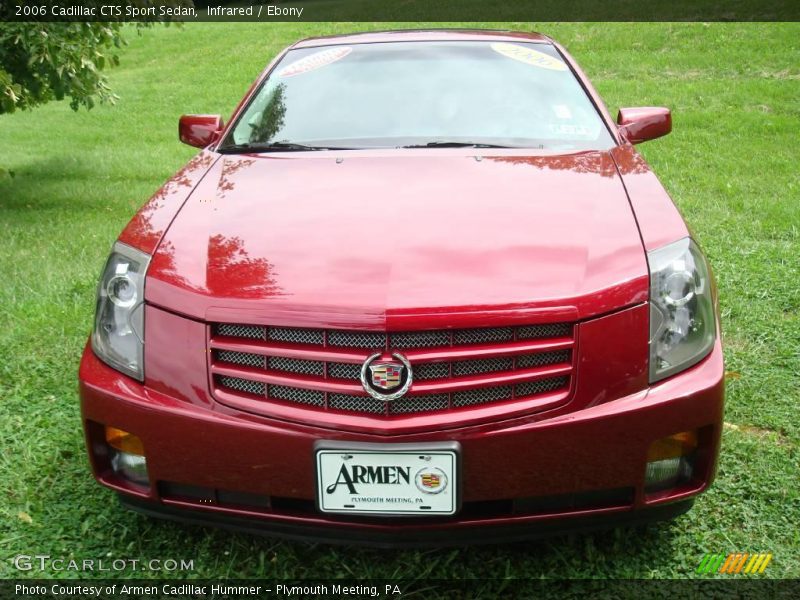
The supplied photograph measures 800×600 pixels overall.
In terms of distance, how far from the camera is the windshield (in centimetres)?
325

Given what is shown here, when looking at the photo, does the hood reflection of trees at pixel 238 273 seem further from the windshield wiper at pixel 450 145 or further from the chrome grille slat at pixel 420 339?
the windshield wiper at pixel 450 145

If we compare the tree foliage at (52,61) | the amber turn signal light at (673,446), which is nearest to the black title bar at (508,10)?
the tree foliage at (52,61)

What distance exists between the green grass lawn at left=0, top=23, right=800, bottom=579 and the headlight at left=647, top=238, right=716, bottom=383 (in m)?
0.66

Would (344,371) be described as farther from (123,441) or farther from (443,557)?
(443,557)

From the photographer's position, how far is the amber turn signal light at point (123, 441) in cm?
227

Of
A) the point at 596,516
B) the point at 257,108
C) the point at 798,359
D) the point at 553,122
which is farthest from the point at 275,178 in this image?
the point at 798,359

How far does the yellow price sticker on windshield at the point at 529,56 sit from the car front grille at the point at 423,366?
1.90 meters

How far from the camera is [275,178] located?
291 cm

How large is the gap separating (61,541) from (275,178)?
129 centimetres

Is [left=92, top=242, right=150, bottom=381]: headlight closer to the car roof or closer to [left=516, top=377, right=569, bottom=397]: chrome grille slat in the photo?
[left=516, top=377, right=569, bottom=397]: chrome grille slat

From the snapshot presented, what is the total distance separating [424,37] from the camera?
3.92 m

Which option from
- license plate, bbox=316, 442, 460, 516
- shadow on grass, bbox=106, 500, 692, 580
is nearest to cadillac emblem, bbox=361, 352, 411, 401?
license plate, bbox=316, 442, 460, 516

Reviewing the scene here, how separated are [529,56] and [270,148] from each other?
1.23 meters

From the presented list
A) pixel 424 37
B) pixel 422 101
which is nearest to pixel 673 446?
pixel 422 101
